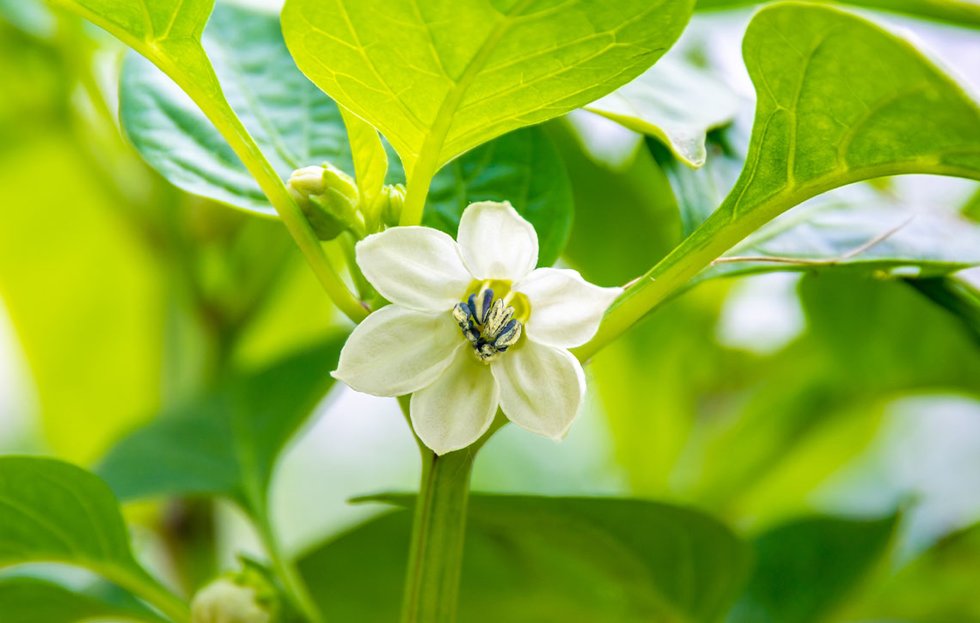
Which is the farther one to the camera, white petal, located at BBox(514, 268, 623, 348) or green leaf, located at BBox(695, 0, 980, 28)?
green leaf, located at BBox(695, 0, 980, 28)

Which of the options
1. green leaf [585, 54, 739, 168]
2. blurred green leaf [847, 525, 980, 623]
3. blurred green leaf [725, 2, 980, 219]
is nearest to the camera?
blurred green leaf [725, 2, 980, 219]

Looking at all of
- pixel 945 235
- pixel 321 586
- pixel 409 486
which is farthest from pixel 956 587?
pixel 409 486

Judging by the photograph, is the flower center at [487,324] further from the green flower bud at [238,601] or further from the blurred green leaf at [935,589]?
the blurred green leaf at [935,589]

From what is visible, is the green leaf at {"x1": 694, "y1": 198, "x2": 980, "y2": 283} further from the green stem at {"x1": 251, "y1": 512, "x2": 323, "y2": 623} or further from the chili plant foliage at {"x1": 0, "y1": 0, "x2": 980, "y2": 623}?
the green stem at {"x1": 251, "y1": 512, "x2": 323, "y2": 623}

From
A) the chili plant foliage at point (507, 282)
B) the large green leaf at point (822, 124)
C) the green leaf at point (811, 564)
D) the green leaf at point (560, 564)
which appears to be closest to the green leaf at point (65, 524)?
the chili plant foliage at point (507, 282)

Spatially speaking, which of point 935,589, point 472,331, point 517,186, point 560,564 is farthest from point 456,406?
point 935,589

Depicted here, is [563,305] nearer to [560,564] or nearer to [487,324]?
[487,324]

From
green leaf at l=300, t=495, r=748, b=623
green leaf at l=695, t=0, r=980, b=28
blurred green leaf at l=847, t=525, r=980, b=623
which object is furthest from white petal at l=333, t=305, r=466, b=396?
blurred green leaf at l=847, t=525, r=980, b=623
